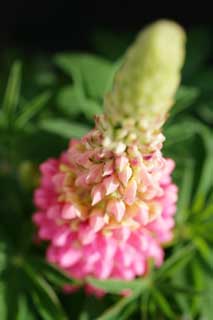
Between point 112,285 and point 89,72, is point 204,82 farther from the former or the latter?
point 112,285

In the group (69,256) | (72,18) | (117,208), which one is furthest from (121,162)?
(72,18)

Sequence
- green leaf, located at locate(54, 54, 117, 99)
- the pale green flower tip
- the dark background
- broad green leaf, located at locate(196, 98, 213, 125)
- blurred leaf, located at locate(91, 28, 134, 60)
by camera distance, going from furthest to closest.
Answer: the dark background, blurred leaf, located at locate(91, 28, 134, 60), broad green leaf, located at locate(196, 98, 213, 125), green leaf, located at locate(54, 54, 117, 99), the pale green flower tip

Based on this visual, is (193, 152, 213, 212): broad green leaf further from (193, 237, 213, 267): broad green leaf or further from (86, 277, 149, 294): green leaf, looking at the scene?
(86, 277, 149, 294): green leaf

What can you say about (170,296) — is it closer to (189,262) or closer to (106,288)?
(189,262)

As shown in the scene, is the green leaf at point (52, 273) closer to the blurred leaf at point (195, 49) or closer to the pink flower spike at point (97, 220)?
the pink flower spike at point (97, 220)

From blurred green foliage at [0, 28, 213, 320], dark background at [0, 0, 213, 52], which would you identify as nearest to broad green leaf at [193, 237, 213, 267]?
blurred green foliage at [0, 28, 213, 320]

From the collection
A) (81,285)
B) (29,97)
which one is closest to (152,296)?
(81,285)

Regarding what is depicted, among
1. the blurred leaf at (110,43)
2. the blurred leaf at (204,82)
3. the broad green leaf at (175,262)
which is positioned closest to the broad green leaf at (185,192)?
the broad green leaf at (175,262)

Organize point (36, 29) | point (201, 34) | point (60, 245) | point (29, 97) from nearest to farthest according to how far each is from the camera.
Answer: point (60, 245), point (29, 97), point (201, 34), point (36, 29)
